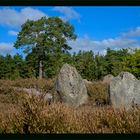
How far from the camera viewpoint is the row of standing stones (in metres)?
9.45

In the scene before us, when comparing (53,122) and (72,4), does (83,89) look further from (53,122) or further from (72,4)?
(72,4)

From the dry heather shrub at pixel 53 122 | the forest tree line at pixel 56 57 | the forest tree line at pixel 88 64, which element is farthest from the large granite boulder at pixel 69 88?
the dry heather shrub at pixel 53 122

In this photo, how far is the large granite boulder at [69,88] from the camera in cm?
1013

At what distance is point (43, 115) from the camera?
181 inches

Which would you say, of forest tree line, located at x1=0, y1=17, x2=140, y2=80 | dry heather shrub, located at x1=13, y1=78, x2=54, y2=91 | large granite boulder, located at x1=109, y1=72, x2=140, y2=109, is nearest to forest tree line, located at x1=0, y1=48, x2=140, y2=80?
forest tree line, located at x1=0, y1=17, x2=140, y2=80

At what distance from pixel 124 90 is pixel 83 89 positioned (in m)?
1.61

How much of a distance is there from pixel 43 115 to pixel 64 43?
30.9 feet

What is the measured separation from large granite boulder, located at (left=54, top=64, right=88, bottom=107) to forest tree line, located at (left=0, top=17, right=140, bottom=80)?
3.27 metres

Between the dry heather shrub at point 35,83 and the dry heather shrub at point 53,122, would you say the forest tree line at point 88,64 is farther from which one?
the dry heather shrub at point 53,122
